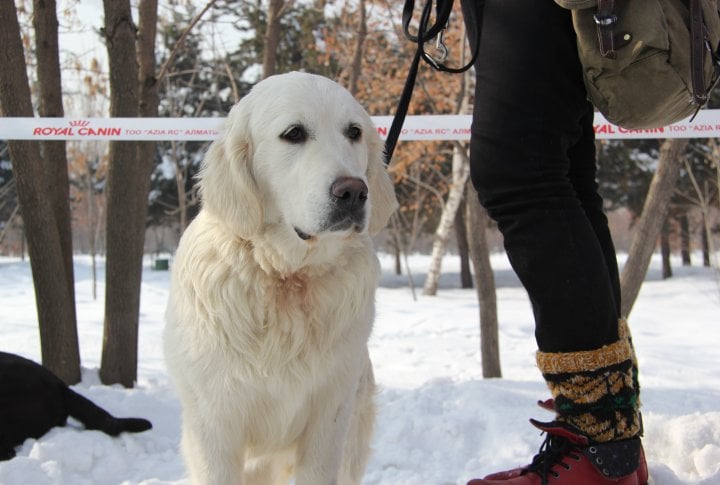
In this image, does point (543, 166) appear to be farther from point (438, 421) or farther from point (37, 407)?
point (37, 407)

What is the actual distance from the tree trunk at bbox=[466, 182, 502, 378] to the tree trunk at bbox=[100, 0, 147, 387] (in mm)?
2431

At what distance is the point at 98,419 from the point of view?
3.24 meters

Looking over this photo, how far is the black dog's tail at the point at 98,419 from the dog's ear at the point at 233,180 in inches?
68.2

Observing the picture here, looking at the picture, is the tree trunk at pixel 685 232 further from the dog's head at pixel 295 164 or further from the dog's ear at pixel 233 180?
the dog's ear at pixel 233 180

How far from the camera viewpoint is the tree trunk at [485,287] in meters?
4.84

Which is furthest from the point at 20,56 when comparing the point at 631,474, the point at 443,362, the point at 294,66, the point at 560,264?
the point at 294,66

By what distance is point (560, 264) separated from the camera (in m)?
1.48

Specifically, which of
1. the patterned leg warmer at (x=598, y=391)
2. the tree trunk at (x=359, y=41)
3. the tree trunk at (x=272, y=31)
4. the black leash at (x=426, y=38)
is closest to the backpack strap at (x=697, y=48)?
the black leash at (x=426, y=38)

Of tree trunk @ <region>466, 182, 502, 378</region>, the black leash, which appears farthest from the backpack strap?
tree trunk @ <region>466, 182, 502, 378</region>

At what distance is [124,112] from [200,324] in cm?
301

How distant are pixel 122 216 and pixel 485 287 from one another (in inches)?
108

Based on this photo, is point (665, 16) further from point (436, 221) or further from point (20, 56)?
point (436, 221)

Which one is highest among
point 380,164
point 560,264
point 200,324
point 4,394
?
point 380,164

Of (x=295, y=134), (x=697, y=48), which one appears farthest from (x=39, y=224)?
(x=697, y=48)
